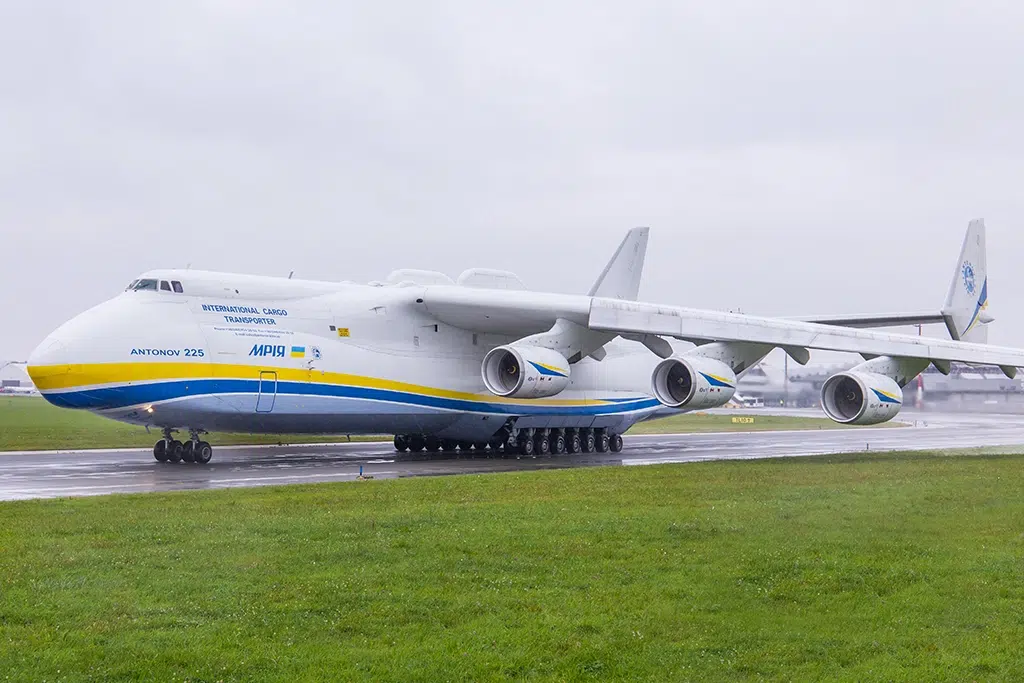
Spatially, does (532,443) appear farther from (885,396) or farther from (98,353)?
(98,353)

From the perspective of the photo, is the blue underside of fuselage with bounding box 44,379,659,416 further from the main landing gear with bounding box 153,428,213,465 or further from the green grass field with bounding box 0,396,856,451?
the green grass field with bounding box 0,396,856,451

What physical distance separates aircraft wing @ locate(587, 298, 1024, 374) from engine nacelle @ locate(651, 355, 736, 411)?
0.68m

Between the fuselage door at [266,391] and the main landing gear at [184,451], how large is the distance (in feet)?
5.19

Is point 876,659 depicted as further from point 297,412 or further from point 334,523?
point 297,412

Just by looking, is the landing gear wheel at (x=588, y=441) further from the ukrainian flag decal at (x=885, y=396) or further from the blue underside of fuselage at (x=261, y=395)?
the ukrainian flag decal at (x=885, y=396)

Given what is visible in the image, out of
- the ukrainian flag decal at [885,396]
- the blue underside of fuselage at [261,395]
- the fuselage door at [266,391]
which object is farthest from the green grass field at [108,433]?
the ukrainian flag decal at [885,396]

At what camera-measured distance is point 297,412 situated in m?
22.7

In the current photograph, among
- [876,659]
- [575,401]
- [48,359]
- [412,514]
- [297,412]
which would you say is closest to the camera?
[876,659]

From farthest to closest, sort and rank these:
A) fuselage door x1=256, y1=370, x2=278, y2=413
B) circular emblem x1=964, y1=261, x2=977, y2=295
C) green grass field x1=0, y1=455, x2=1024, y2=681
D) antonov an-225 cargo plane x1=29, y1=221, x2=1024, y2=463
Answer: circular emblem x1=964, y1=261, x2=977, y2=295 < fuselage door x1=256, y1=370, x2=278, y2=413 < antonov an-225 cargo plane x1=29, y1=221, x2=1024, y2=463 < green grass field x1=0, y1=455, x2=1024, y2=681

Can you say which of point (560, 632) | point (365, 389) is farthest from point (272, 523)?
point (365, 389)

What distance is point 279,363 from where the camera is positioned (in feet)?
73.4

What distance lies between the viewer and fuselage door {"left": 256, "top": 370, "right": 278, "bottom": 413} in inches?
866

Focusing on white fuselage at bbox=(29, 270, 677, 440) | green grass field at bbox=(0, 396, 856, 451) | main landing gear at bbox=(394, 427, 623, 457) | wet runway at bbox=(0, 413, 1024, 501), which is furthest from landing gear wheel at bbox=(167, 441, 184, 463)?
main landing gear at bbox=(394, 427, 623, 457)

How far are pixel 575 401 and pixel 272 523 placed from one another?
17.4 m
